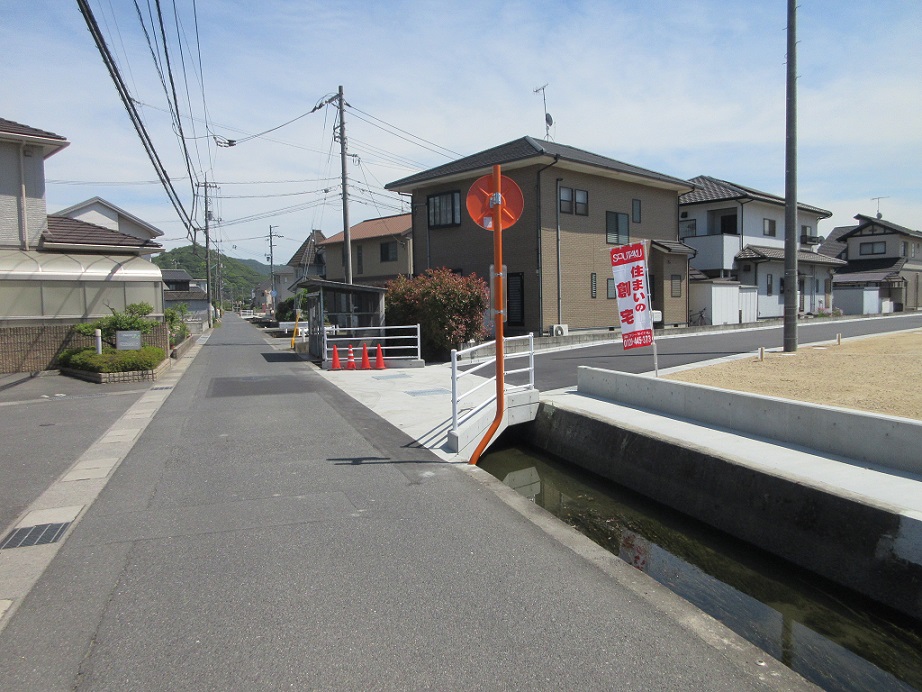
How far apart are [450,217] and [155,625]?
2384cm

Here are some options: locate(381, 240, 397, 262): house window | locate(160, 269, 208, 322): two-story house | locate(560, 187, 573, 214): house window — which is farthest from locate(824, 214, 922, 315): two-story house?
locate(160, 269, 208, 322): two-story house

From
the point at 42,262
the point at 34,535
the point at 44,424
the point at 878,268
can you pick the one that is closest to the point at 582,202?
the point at 42,262

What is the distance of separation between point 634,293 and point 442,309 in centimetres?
802

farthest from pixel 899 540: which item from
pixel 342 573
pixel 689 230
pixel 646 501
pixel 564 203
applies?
pixel 689 230

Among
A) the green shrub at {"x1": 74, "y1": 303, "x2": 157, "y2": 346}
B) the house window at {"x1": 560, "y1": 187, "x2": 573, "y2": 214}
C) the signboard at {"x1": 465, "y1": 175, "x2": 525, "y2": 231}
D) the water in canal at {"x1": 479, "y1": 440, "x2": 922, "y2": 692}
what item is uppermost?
the house window at {"x1": 560, "y1": 187, "x2": 573, "y2": 214}

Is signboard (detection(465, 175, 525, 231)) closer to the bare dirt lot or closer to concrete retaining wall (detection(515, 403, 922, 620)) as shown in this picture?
concrete retaining wall (detection(515, 403, 922, 620))

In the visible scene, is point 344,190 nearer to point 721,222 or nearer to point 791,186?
point 791,186

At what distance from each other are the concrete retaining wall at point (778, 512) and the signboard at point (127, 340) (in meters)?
12.4

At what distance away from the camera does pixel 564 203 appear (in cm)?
2417

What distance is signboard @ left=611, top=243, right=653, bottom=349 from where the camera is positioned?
36.3 feet

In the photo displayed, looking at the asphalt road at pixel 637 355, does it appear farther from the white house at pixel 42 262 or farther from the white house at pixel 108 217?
the white house at pixel 108 217

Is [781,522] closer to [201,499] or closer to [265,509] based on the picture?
[265,509]

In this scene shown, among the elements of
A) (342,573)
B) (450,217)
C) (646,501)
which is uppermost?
(450,217)

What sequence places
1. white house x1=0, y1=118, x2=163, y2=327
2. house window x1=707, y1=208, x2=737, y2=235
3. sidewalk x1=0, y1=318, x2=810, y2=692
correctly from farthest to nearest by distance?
house window x1=707, y1=208, x2=737, y2=235, white house x1=0, y1=118, x2=163, y2=327, sidewalk x1=0, y1=318, x2=810, y2=692
